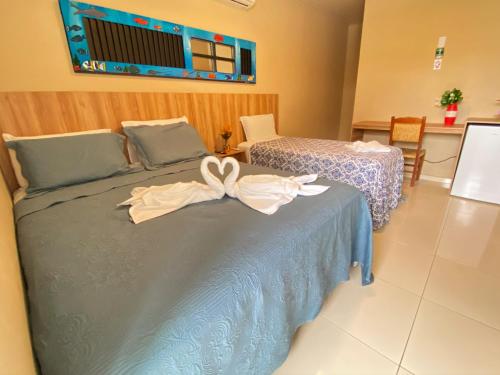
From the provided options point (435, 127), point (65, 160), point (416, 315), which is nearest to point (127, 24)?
point (65, 160)

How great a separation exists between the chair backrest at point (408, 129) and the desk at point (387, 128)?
123 mm

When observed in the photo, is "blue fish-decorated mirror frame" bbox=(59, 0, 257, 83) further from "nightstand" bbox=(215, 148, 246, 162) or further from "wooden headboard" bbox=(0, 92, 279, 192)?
"nightstand" bbox=(215, 148, 246, 162)

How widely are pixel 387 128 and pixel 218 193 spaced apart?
285 centimetres

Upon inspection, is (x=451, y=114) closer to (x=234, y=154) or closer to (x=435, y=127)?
(x=435, y=127)

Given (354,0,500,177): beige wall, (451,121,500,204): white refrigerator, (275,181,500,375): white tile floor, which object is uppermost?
(354,0,500,177): beige wall

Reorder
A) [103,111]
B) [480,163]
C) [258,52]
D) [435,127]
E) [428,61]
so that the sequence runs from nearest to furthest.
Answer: [103,111], [480,163], [435,127], [428,61], [258,52]

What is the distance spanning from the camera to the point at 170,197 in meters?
1.22

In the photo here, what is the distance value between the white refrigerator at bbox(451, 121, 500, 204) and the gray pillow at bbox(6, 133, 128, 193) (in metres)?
3.40

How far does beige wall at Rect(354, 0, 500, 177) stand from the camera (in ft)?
8.50

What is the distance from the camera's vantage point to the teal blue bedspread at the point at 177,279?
0.55 meters

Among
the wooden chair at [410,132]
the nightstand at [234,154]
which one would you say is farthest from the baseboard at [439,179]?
the nightstand at [234,154]

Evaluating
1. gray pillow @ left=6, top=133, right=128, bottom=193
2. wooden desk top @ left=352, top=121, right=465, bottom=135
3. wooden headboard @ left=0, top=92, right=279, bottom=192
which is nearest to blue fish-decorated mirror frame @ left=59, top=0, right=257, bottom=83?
wooden headboard @ left=0, top=92, right=279, bottom=192

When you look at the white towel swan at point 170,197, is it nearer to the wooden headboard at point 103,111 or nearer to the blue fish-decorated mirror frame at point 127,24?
the wooden headboard at point 103,111

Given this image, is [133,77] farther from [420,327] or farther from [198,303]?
[420,327]
